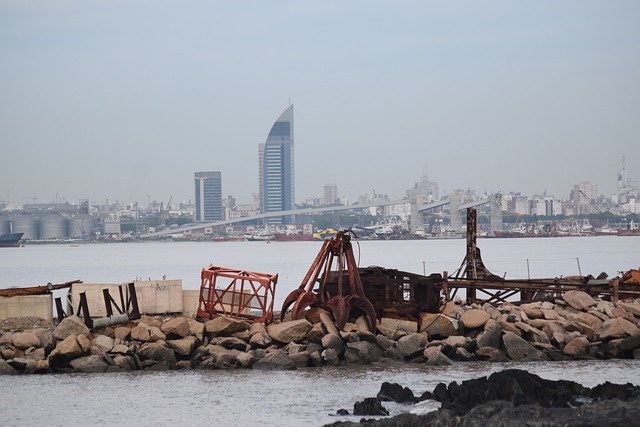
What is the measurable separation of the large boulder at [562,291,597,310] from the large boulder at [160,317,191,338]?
30.3 feet

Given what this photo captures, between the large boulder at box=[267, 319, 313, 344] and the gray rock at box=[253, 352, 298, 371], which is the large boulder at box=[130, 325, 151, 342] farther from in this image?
the large boulder at box=[267, 319, 313, 344]

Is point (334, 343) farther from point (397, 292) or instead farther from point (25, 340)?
point (25, 340)

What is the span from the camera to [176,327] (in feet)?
69.7

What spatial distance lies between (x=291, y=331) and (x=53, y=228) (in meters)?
183

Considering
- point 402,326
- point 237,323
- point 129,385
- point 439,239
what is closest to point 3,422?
point 129,385

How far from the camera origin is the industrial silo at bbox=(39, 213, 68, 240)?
195 metres

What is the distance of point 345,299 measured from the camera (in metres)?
22.2

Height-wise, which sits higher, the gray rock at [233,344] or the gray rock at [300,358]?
the gray rock at [233,344]

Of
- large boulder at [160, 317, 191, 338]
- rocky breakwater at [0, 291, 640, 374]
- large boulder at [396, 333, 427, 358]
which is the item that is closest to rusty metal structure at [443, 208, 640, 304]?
rocky breakwater at [0, 291, 640, 374]

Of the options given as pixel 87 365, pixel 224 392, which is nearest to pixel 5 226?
pixel 87 365

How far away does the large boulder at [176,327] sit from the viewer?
21.3 meters

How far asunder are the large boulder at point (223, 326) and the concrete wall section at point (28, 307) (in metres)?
4.39

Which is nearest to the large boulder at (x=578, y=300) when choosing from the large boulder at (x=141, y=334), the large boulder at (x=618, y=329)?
the large boulder at (x=618, y=329)

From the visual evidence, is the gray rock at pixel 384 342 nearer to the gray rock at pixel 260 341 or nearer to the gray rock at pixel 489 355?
the gray rock at pixel 489 355
